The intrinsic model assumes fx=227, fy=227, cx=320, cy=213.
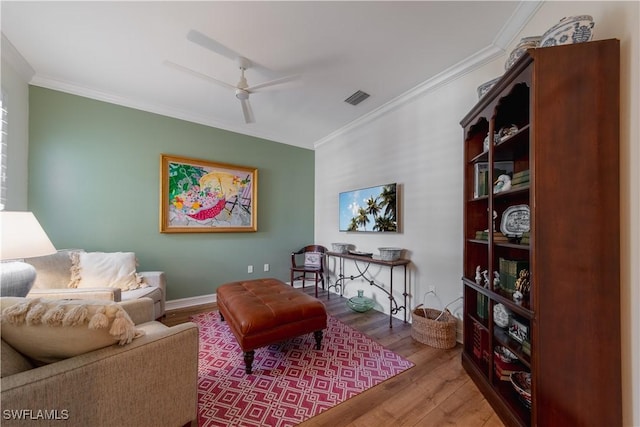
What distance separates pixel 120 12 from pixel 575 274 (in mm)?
3283

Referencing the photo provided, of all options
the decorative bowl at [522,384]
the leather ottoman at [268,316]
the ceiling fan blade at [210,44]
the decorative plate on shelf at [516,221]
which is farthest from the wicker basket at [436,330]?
the ceiling fan blade at [210,44]

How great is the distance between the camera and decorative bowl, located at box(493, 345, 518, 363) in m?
1.51

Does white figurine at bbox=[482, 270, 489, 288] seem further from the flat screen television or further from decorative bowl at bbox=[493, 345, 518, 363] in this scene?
the flat screen television

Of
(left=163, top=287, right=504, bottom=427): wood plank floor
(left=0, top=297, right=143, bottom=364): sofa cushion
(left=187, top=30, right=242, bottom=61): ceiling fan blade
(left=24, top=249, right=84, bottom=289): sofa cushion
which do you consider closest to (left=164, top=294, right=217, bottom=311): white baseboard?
(left=24, top=249, right=84, bottom=289): sofa cushion

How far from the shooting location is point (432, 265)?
249 centimetres

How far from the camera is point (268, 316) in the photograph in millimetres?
1830

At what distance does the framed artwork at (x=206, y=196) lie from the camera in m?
3.11

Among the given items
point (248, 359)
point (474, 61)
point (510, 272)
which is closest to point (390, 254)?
point (510, 272)

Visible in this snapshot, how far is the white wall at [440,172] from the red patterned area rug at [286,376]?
3.30 feet

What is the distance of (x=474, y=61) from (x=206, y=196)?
140 inches

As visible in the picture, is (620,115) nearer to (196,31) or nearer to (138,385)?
(138,385)

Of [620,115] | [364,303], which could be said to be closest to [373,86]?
[620,115]

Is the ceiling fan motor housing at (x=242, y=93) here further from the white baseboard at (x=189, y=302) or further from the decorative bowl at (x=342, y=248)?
the white baseboard at (x=189, y=302)

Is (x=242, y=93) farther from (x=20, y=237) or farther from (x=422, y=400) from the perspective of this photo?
(x=422, y=400)
